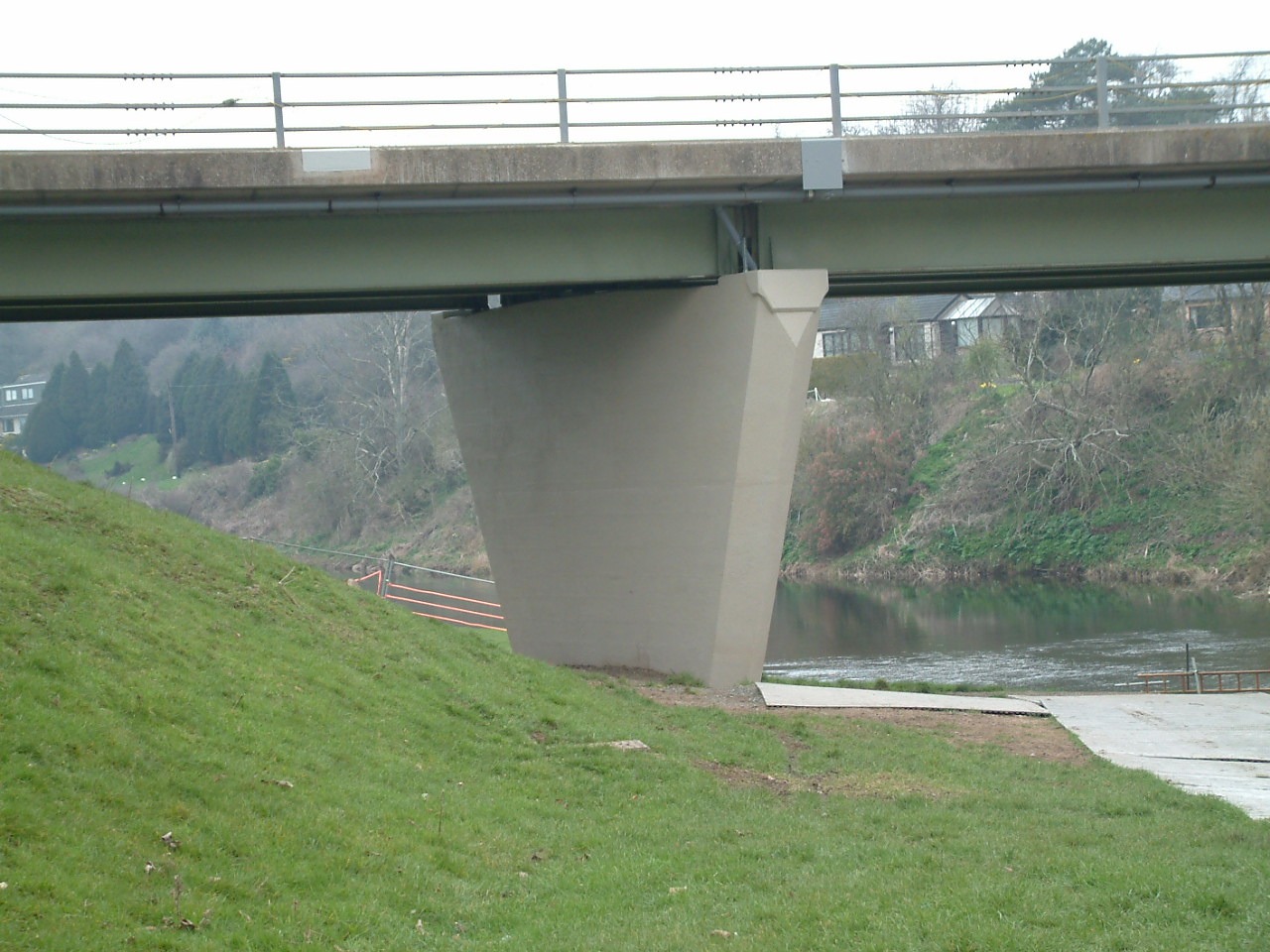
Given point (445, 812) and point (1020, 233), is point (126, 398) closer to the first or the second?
point (1020, 233)

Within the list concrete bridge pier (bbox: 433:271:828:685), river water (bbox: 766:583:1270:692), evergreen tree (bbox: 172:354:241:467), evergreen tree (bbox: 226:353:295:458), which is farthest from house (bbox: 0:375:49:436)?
concrete bridge pier (bbox: 433:271:828:685)

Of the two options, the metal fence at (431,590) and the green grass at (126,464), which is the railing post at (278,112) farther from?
the green grass at (126,464)

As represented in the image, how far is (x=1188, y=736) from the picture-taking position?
43.9 ft

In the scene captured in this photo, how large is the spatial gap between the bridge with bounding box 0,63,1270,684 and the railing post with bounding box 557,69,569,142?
66 cm

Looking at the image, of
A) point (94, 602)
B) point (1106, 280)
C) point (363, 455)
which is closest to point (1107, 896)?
point (94, 602)

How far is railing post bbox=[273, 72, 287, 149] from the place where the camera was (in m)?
13.9

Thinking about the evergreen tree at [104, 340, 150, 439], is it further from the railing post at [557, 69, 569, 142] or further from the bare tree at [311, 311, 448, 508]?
the railing post at [557, 69, 569, 142]

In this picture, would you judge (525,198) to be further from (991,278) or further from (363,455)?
(363,455)

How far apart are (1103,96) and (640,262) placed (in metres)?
5.70

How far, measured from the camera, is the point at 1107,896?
593cm

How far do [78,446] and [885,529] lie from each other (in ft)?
188

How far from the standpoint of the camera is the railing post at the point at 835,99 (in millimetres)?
14766

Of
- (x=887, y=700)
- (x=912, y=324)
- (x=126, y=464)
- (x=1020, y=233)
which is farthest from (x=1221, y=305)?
(x=126, y=464)

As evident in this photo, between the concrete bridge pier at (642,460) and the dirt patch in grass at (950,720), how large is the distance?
0.97m
